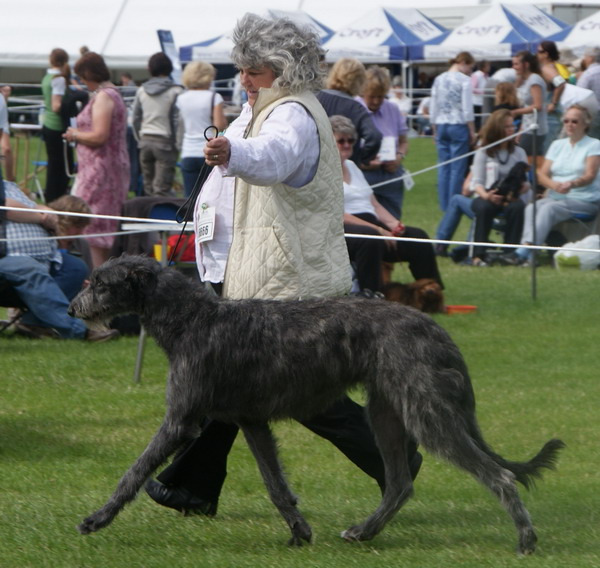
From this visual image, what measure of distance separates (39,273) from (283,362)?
4.70 meters

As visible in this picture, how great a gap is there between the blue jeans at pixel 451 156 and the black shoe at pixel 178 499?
1065 cm

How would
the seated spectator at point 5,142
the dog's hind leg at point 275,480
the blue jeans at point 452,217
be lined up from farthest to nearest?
the blue jeans at point 452,217
the seated spectator at point 5,142
the dog's hind leg at point 275,480

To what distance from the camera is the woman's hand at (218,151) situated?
13.6ft

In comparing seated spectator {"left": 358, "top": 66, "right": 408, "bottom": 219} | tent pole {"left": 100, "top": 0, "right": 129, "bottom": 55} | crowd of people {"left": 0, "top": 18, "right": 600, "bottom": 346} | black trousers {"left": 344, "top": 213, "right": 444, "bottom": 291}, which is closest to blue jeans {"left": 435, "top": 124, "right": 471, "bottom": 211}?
crowd of people {"left": 0, "top": 18, "right": 600, "bottom": 346}

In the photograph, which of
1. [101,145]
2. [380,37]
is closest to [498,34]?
[380,37]

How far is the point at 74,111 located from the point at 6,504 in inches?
392

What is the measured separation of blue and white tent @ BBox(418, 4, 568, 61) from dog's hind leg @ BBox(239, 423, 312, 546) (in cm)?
2636

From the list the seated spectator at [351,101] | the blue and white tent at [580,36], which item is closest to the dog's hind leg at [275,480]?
the seated spectator at [351,101]

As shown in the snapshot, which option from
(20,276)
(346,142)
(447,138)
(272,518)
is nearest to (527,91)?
(447,138)

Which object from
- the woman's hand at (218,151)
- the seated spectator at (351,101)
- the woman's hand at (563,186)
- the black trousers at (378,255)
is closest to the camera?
the woman's hand at (218,151)

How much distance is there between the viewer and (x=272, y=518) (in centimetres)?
509

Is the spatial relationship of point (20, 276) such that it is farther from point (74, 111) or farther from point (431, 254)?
point (74, 111)

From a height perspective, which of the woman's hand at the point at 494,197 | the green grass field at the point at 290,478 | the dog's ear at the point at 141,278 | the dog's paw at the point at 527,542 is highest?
the dog's ear at the point at 141,278

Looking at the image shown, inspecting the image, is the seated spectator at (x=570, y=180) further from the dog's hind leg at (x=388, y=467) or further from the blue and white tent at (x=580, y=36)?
the blue and white tent at (x=580, y=36)
